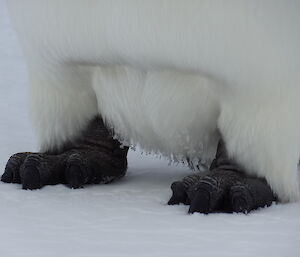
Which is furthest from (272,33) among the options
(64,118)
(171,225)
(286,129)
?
(64,118)

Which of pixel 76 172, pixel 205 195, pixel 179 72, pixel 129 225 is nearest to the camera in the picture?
pixel 129 225

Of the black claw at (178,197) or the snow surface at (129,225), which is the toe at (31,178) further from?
the black claw at (178,197)

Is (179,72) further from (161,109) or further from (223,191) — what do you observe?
(223,191)

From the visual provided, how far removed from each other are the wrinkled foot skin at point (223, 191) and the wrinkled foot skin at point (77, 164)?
230mm

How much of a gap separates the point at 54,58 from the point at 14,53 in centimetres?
147

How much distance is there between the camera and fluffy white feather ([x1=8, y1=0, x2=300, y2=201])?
58.5 inches

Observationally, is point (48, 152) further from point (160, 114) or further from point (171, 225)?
point (171, 225)

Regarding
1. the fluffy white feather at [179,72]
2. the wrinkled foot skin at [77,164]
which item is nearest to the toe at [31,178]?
the wrinkled foot skin at [77,164]

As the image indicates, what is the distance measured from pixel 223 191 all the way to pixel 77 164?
31cm

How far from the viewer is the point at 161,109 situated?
5.30ft

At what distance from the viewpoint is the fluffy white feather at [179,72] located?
4.87 feet

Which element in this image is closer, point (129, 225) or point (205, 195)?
point (129, 225)

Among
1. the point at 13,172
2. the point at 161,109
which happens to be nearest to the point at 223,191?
the point at 161,109

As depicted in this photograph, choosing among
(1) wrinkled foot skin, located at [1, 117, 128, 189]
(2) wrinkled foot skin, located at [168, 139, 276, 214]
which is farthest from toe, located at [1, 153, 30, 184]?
(2) wrinkled foot skin, located at [168, 139, 276, 214]
